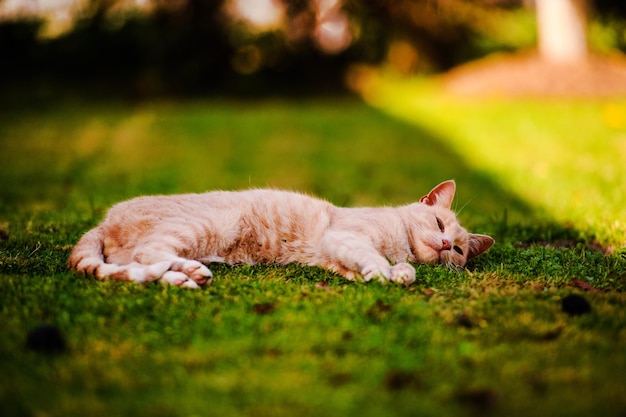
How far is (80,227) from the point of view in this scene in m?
4.40

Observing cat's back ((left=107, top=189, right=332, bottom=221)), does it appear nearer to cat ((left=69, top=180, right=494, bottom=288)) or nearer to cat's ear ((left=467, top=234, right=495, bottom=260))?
cat ((left=69, top=180, right=494, bottom=288))

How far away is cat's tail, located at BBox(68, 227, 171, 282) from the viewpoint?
2990mm

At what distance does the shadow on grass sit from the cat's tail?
1.06m

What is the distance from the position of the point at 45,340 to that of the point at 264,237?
155 cm

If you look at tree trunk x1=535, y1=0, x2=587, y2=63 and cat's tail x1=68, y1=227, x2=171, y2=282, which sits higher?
tree trunk x1=535, y1=0, x2=587, y2=63

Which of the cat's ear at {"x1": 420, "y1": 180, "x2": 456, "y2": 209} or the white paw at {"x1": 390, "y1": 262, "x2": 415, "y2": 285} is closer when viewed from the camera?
the white paw at {"x1": 390, "y1": 262, "x2": 415, "y2": 285}

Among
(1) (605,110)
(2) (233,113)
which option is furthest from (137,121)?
(1) (605,110)

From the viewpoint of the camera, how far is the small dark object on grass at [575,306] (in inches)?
105

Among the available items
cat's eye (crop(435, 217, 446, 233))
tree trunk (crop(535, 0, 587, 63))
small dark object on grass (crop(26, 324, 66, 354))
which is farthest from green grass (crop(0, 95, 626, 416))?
tree trunk (crop(535, 0, 587, 63))

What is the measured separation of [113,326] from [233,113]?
7957 mm

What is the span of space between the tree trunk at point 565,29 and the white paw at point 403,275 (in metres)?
9.16

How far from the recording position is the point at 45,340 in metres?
2.27

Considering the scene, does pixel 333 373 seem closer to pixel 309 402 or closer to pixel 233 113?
pixel 309 402

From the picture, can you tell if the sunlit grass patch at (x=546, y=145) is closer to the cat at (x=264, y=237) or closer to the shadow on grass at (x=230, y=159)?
the shadow on grass at (x=230, y=159)
